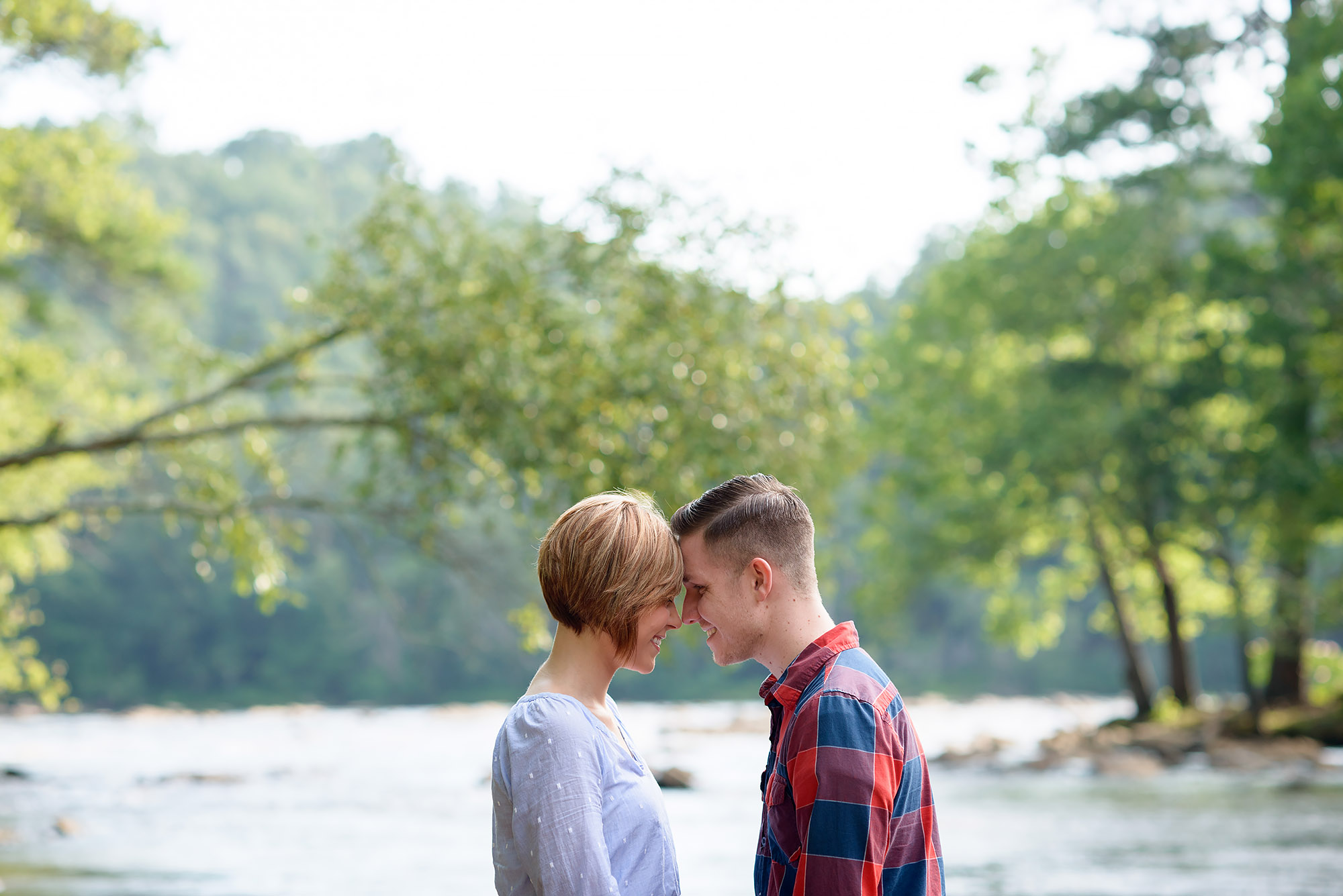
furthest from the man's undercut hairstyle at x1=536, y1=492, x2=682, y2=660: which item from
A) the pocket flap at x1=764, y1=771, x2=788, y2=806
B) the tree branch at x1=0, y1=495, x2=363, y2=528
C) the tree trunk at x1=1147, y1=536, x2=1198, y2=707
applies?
the tree trunk at x1=1147, y1=536, x2=1198, y2=707

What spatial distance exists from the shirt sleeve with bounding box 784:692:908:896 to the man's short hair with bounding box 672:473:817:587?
340 millimetres

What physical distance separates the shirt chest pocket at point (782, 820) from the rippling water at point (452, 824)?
9734 mm

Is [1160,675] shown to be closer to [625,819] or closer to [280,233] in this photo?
[280,233]

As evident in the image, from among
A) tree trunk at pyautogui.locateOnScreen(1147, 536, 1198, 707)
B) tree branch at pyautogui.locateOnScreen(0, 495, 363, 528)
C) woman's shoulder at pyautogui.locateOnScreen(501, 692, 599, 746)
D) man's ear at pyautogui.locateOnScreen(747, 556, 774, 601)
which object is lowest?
tree trunk at pyautogui.locateOnScreen(1147, 536, 1198, 707)

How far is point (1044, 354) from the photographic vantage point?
29156mm

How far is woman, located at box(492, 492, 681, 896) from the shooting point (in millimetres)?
2357

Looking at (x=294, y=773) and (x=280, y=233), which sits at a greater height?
(x=280, y=233)

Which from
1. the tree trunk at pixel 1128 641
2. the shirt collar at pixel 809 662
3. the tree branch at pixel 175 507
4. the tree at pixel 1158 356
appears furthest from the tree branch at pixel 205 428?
the tree trunk at pixel 1128 641

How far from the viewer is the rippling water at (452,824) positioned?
480 inches

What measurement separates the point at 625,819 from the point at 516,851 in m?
0.21

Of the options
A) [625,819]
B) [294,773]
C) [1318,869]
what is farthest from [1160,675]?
[625,819]

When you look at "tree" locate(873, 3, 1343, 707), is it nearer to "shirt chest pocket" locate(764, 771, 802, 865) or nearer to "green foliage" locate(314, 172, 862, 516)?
"green foliage" locate(314, 172, 862, 516)

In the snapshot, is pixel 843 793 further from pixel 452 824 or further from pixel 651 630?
pixel 452 824

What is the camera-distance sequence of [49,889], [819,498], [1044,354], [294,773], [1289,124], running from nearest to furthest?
[49,889] < [819,498] < [1289,124] < [294,773] < [1044,354]
